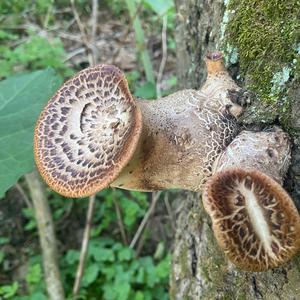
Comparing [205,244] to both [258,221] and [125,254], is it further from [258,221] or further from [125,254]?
[125,254]

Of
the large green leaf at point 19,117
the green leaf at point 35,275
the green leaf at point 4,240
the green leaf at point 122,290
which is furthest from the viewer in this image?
the green leaf at point 4,240

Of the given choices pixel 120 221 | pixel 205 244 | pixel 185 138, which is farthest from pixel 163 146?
pixel 120 221

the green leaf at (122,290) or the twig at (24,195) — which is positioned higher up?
the twig at (24,195)

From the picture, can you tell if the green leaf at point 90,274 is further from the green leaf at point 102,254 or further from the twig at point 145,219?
the twig at point 145,219

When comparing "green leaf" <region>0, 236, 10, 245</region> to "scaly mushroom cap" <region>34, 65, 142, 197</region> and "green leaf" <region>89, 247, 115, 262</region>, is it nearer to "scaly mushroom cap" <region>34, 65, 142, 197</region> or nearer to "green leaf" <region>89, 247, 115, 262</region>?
"green leaf" <region>89, 247, 115, 262</region>

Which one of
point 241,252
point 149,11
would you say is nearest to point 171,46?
point 149,11

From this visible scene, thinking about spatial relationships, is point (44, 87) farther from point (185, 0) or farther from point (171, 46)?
point (171, 46)

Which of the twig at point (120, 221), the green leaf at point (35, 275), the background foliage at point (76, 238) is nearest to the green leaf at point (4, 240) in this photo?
the background foliage at point (76, 238)

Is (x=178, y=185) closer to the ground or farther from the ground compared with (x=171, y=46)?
farther from the ground
